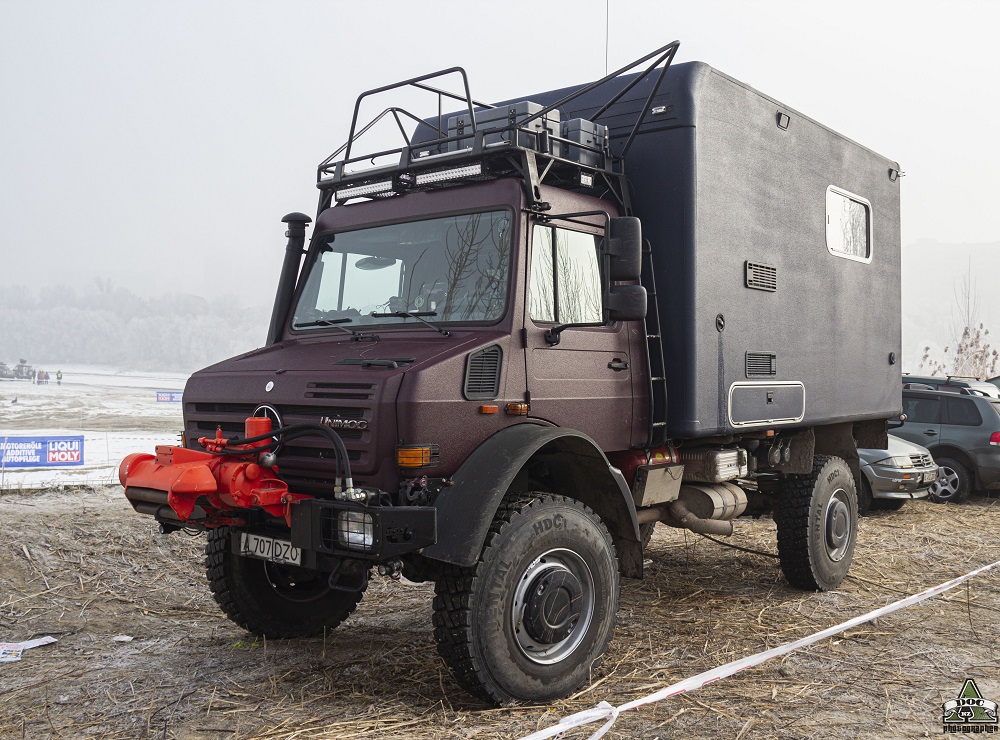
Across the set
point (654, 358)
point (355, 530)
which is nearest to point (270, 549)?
point (355, 530)

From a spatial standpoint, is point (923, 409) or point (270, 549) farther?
point (923, 409)

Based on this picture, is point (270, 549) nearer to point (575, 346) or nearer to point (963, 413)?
point (575, 346)

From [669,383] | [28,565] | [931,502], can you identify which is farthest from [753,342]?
[931,502]

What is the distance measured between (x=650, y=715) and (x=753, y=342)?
2970 millimetres

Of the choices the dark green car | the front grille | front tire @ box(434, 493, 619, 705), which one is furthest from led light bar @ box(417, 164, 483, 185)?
the dark green car

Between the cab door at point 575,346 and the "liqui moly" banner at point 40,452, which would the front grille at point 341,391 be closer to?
the cab door at point 575,346

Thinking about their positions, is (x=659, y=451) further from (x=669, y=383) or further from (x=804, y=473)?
(x=804, y=473)

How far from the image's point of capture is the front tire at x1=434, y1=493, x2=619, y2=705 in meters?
4.50

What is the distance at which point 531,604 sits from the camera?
4.73 m

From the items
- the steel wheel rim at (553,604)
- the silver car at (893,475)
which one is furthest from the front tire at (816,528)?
the silver car at (893,475)

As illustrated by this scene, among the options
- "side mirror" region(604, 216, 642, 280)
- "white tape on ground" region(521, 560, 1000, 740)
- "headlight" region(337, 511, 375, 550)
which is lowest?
"white tape on ground" region(521, 560, 1000, 740)

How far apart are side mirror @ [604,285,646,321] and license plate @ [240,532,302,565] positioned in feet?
7.06

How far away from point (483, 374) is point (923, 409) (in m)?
11.7

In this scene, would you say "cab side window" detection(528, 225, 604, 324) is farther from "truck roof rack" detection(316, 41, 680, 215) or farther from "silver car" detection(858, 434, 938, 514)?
"silver car" detection(858, 434, 938, 514)
